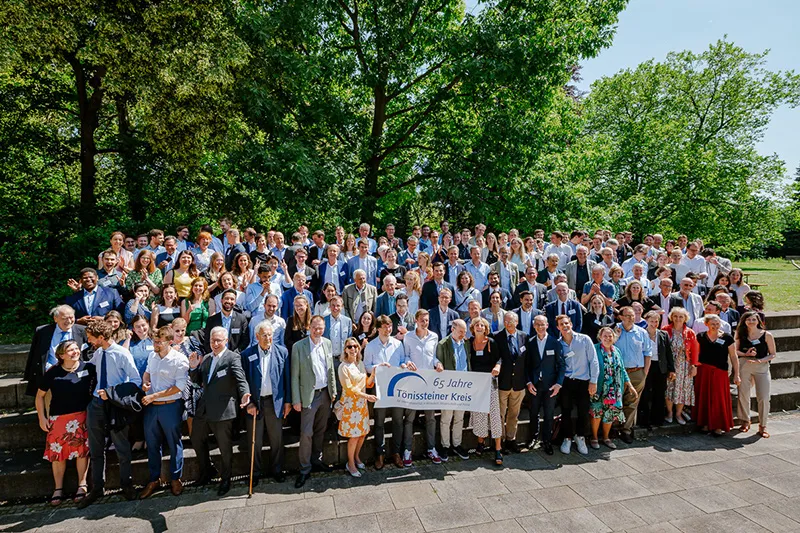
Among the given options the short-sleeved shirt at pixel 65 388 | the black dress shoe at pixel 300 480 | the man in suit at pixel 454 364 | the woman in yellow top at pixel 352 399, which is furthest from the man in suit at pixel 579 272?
the short-sleeved shirt at pixel 65 388

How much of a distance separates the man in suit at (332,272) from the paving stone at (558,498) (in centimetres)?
471

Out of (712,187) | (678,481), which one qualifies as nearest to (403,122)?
(678,481)

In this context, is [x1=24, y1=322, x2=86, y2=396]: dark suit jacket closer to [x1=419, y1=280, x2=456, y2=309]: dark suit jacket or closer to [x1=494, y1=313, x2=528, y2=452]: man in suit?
[x1=419, y1=280, x2=456, y2=309]: dark suit jacket

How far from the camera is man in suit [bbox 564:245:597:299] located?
28.3 feet

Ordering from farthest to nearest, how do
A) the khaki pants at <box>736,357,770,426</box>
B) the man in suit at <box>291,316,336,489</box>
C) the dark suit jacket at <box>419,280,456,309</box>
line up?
the dark suit jacket at <box>419,280,456,309</box>, the khaki pants at <box>736,357,770,426</box>, the man in suit at <box>291,316,336,489</box>

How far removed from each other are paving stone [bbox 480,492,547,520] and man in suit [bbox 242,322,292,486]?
279cm

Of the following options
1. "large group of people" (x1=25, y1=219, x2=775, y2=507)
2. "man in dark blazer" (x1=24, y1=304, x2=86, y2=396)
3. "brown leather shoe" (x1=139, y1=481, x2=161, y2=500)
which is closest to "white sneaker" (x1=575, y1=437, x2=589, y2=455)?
"large group of people" (x1=25, y1=219, x2=775, y2=507)

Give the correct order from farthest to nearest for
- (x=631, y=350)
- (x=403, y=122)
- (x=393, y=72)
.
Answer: (x=403, y=122) → (x=393, y=72) → (x=631, y=350)

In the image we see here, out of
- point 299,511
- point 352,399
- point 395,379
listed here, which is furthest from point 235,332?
point 299,511

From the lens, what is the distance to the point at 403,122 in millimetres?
15859

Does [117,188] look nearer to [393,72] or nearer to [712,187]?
[393,72]

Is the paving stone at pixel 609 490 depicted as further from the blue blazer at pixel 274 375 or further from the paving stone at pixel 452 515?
the blue blazer at pixel 274 375

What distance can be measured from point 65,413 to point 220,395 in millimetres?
1881

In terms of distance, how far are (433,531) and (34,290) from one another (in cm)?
1055
